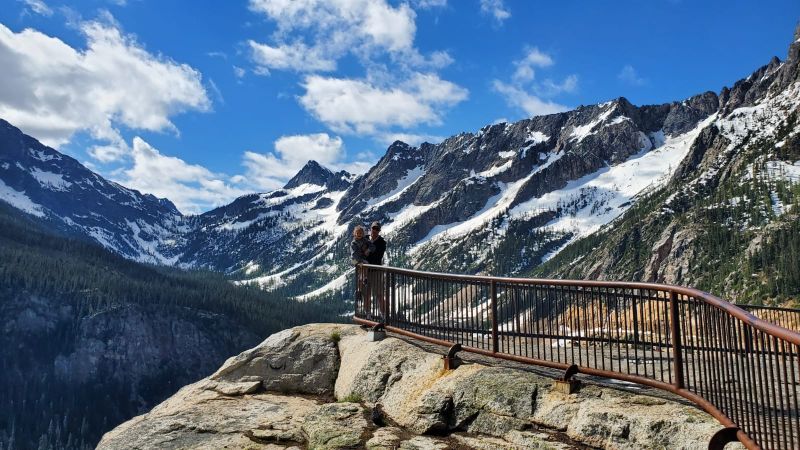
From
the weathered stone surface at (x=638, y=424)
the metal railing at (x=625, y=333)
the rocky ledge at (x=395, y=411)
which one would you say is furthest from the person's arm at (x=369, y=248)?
the weathered stone surface at (x=638, y=424)

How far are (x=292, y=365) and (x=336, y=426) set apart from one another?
4.91 m

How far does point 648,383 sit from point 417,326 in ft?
20.3

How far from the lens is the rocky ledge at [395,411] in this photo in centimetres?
809

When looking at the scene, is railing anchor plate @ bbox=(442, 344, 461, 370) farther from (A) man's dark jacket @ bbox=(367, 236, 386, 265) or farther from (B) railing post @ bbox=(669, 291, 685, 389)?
(A) man's dark jacket @ bbox=(367, 236, 386, 265)

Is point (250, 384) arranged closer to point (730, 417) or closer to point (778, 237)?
point (730, 417)

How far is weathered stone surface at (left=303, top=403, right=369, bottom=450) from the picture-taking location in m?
9.58

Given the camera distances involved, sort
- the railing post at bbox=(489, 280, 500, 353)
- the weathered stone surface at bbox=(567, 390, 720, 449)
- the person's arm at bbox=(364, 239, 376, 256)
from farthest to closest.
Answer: the person's arm at bbox=(364, 239, 376, 256) < the railing post at bbox=(489, 280, 500, 353) < the weathered stone surface at bbox=(567, 390, 720, 449)

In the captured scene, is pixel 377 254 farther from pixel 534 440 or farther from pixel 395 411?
pixel 534 440

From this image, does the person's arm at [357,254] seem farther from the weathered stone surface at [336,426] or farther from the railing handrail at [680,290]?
the weathered stone surface at [336,426]

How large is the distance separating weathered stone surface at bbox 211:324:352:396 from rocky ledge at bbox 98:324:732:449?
0.03 meters

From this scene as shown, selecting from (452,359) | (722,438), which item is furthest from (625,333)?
(452,359)

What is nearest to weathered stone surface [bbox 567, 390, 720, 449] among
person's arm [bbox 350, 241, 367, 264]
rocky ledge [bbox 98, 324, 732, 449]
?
rocky ledge [bbox 98, 324, 732, 449]

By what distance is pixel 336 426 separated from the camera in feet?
33.8

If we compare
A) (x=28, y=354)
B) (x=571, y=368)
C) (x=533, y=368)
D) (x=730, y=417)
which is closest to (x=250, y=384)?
(x=533, y=368)
